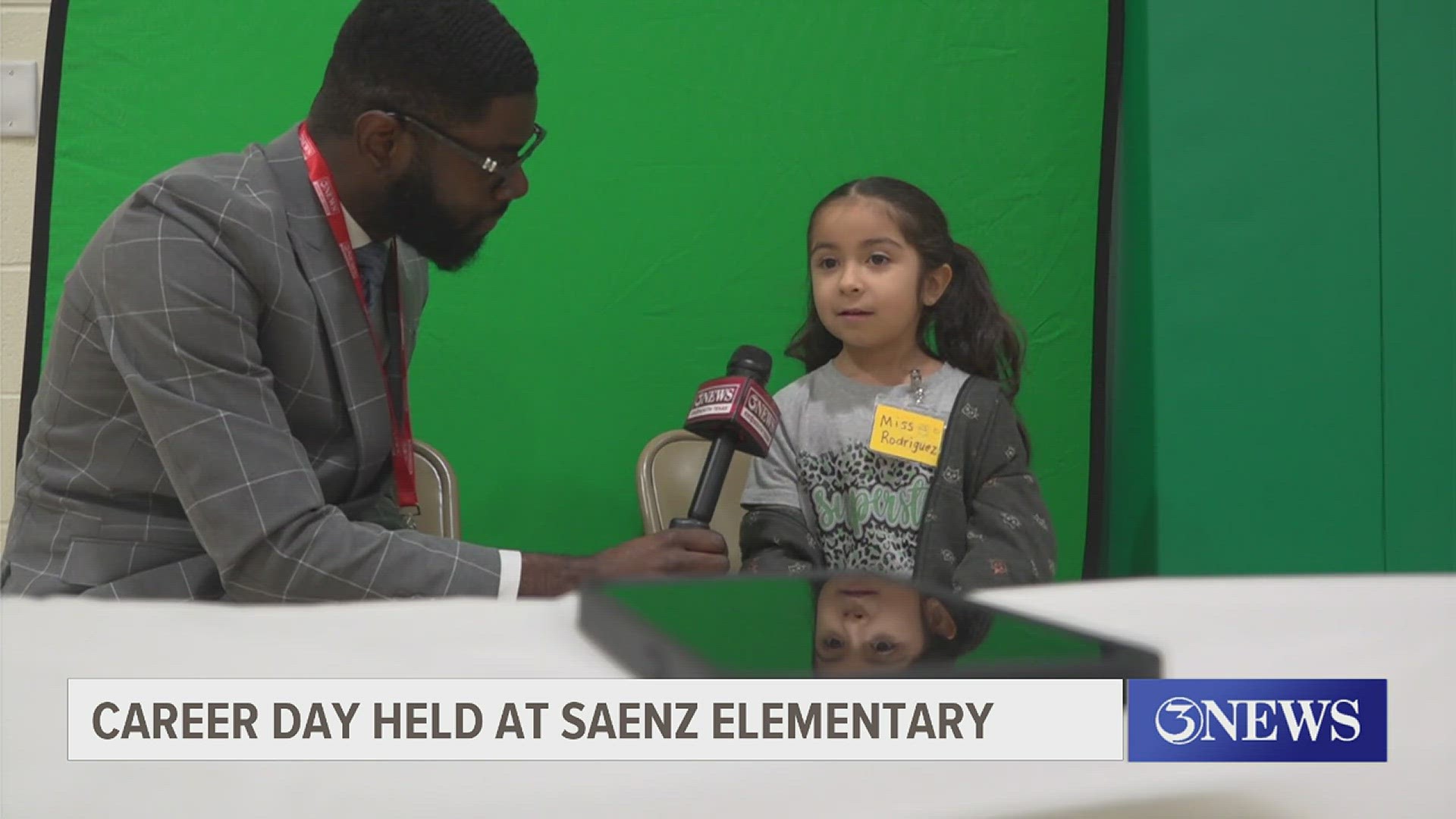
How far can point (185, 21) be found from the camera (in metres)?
2.12

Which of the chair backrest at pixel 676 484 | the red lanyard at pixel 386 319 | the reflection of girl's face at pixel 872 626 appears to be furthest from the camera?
the chair backrest at pixel 676 484

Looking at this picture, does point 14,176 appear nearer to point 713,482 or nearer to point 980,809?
point 713,482

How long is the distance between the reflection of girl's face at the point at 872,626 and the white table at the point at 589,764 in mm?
96

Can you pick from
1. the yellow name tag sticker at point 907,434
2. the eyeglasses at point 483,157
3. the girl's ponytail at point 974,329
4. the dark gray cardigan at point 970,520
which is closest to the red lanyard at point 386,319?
the eyeglasses at point 483,157

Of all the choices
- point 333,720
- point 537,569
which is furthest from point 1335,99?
point 333,720

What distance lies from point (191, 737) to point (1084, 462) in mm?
1857

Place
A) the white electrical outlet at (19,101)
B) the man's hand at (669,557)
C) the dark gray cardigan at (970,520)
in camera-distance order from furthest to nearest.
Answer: the white electrical outlet at (19,101)
the dark gray cardigan at (970,520)
the man's hand at (669,557)

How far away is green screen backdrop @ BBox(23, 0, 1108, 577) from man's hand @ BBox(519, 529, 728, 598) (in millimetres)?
993

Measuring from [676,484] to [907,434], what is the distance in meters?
0.49

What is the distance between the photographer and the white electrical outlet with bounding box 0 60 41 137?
2145 mm

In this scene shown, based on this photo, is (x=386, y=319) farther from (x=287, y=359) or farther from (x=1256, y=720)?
(x=1256, y=720)

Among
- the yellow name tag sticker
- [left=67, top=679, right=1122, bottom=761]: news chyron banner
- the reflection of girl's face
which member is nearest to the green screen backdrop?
the yellow name tag sticker

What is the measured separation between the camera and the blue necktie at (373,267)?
4.87 ft

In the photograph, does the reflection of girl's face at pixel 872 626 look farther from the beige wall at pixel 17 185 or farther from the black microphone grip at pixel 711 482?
the beige wall at pixel 17 185
